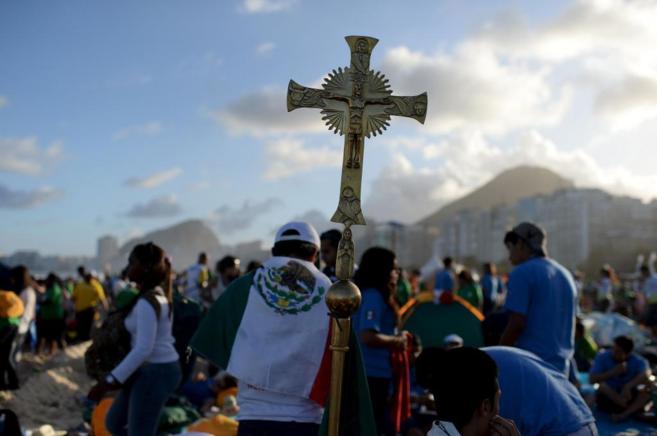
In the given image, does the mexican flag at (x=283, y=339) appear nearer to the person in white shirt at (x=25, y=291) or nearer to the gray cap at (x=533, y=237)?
the gray cap at (x=533, y=237)

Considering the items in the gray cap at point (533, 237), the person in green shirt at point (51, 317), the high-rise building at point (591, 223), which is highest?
the high-rise building at point (591, 223)

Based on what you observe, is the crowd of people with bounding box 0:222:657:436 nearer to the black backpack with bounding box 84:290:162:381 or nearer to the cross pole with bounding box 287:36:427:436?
the black backpack with bounding box 84:290:162:381

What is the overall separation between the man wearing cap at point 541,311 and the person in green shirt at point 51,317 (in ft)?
36.5

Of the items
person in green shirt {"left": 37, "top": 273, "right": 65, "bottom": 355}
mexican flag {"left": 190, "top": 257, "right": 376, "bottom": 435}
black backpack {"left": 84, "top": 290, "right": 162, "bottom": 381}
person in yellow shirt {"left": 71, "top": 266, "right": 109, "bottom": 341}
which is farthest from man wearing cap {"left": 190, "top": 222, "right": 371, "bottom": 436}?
person in yellow shirt {"left": 71, "top": 266, "right": 109, "bottom": 341}

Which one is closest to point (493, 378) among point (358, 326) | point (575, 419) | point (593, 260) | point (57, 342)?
point (575, 419)

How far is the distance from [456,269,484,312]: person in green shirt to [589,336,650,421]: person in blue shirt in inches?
124

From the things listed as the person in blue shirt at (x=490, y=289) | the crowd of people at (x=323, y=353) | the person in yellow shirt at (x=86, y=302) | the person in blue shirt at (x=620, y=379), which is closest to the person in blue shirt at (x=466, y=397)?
the crowd of people at (x=323, y=353)

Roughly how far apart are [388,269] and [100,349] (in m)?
1.92

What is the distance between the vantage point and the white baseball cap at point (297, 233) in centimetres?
343

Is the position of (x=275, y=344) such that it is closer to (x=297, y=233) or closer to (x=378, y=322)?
(x=297, y=233)

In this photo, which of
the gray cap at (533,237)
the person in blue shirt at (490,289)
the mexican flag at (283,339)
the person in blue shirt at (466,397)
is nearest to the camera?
the person in blue shirt at (466,397)

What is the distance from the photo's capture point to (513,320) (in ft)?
15.4

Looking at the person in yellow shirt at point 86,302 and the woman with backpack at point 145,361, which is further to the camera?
the person in yellow shirt at point 86,302

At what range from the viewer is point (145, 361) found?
4102 mm
